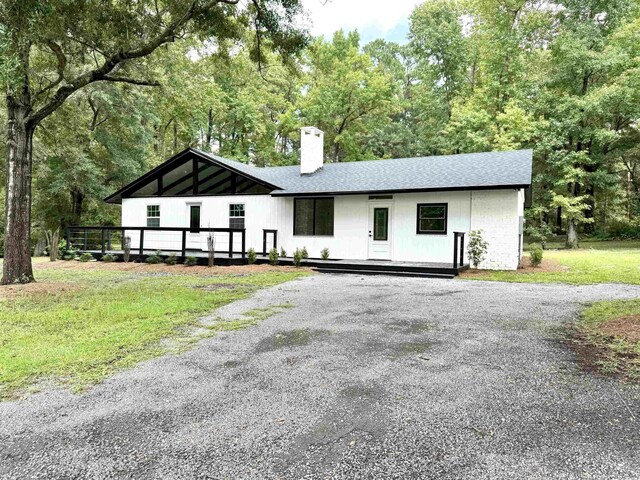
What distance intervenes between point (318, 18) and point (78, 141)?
1616 centimetres

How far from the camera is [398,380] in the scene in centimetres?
335

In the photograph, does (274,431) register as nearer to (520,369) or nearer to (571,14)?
(520,369)

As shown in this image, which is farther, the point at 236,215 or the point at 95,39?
the point at 236,215

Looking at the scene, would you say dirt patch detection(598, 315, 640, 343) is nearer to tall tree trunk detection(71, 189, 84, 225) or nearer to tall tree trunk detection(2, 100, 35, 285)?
tall tree trunk detection(2, 100, 35, 285)

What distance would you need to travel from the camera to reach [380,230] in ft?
42.0

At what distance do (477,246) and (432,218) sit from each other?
1561 millimetres

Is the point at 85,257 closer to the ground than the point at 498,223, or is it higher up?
closer to the ground

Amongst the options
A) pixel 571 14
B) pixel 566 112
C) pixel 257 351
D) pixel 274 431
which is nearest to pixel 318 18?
pixel 257 351

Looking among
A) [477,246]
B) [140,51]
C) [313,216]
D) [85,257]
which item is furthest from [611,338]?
[85,257]

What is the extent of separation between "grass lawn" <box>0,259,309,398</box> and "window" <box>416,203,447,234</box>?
4532 mm

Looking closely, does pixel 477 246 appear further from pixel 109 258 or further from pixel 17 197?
pixel 109 258

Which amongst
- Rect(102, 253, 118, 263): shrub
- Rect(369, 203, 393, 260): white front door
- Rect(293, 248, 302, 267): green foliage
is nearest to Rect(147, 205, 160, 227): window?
Rect(102, 253, 118, 263): shrub

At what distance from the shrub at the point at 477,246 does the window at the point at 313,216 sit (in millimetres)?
4551

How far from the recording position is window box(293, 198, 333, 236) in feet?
44.4
